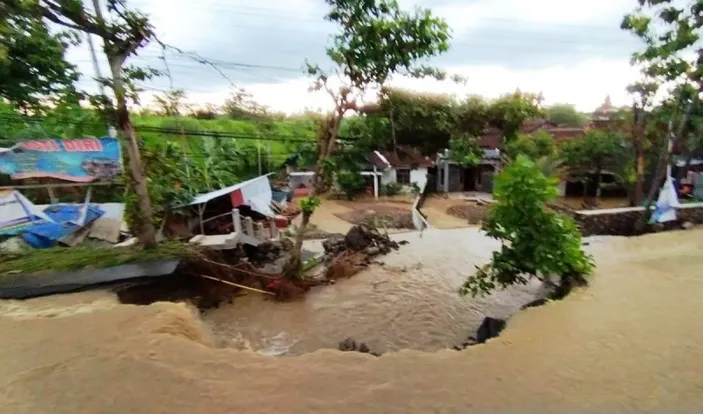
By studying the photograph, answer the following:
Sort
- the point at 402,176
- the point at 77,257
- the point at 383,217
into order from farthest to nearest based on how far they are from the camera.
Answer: the point at 402,176
the point at 383,217
the point at 77,257

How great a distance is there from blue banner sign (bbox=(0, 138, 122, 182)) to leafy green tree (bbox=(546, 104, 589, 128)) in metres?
32.6

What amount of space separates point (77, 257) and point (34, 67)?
476 cm

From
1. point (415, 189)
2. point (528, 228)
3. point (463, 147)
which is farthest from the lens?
point (415, 189)

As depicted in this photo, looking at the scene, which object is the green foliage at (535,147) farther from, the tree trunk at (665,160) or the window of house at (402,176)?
the window of house at (402,176)

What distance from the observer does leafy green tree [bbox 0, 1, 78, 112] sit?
948cm

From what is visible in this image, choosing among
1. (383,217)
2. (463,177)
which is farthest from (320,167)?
(463,177)

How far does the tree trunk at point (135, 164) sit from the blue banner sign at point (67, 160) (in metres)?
1.65

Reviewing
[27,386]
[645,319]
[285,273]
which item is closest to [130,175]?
[285,273]

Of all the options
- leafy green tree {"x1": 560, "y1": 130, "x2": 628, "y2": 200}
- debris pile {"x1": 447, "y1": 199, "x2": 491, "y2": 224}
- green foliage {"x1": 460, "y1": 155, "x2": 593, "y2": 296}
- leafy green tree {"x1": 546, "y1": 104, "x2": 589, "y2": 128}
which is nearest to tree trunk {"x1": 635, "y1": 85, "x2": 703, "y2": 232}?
leafy green tree {"x1": 560, "y1": 130, "x2": 628, "y2": 200}

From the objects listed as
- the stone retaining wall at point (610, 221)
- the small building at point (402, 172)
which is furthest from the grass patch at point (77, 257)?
the small building at point (402, 172)

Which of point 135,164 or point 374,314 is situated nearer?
point 135,164

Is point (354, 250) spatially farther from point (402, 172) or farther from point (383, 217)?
point (402, 172)

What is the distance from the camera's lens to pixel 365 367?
525cm

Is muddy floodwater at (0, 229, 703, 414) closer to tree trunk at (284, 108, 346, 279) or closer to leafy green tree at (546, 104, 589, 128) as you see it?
tree trunk at (284, 108, 346, 279)
